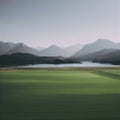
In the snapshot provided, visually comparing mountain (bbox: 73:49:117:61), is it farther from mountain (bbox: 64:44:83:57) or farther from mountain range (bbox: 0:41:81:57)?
mountain range (bbox: 0:41:81:57)

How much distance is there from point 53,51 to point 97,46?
2462 millimetres

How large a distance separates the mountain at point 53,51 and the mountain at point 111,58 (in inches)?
81.4

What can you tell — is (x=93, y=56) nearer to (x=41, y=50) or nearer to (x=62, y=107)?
(x=41, y=50)

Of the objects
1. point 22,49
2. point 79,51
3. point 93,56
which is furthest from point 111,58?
point 22,49

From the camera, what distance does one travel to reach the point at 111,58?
51.8ft

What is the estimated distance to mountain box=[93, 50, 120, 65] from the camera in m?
15.3

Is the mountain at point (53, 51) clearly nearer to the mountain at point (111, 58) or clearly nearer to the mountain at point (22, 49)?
the mountain at point (22, 49)

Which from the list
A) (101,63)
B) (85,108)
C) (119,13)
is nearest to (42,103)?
(85,108)

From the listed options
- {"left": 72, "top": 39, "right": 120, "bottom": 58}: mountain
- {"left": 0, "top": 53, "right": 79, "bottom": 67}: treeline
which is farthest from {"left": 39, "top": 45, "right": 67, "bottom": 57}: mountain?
{"left": 72, "top": 39, "right": 120, "bottom": 58}: mountain

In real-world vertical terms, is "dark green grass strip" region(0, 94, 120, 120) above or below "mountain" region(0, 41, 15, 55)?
below

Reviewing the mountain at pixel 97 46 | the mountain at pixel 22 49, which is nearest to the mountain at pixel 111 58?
the mountain at pixel 97 46

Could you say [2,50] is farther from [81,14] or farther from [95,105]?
[95,105]

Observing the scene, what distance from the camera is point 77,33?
546 inches

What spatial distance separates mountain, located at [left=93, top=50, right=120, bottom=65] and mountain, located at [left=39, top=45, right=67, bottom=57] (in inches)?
81.4
